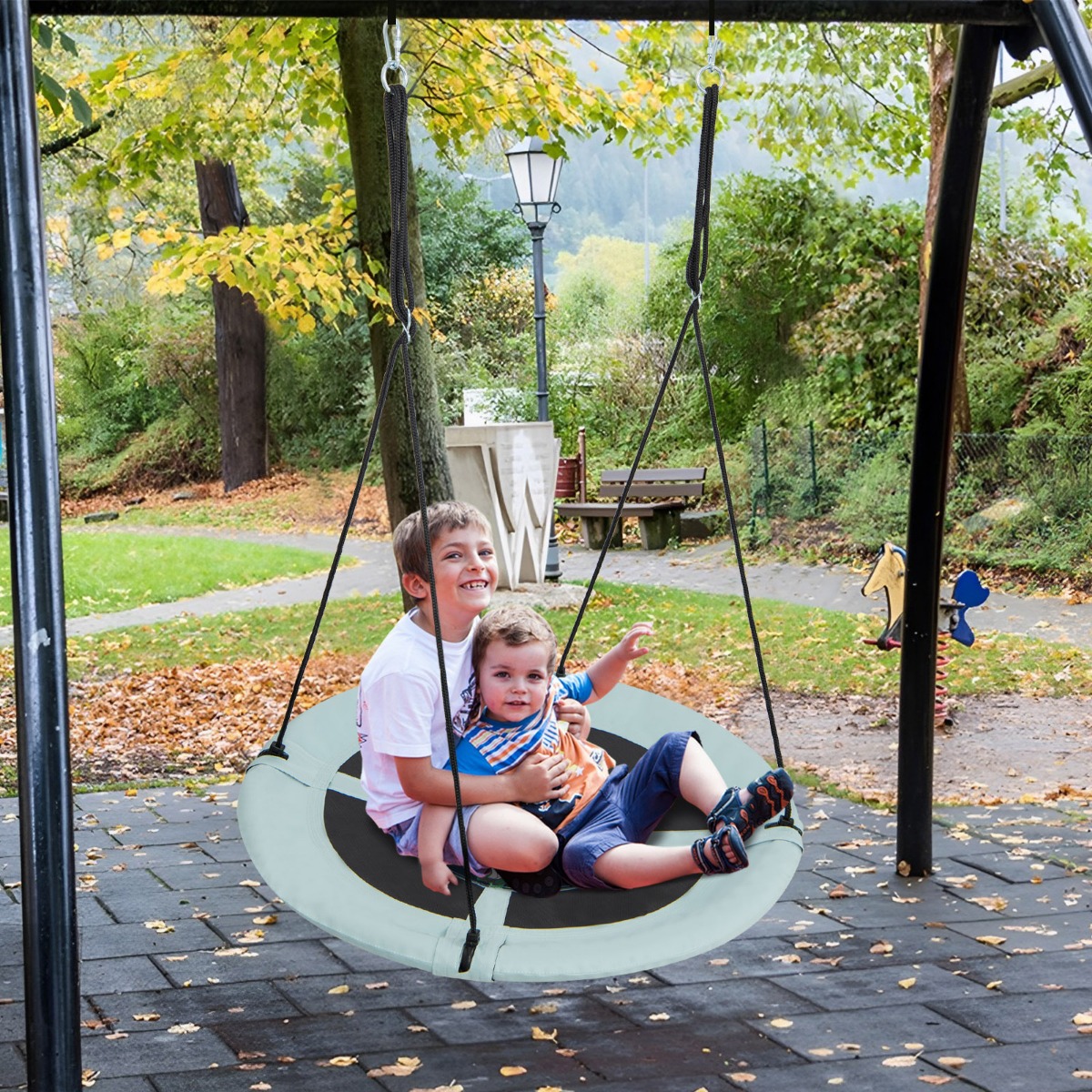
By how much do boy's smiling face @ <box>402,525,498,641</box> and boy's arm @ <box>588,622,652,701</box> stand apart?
321mm

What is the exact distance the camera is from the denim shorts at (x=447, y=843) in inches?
104

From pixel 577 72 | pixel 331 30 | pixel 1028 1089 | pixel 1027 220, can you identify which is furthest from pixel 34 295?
pixel 1027 220

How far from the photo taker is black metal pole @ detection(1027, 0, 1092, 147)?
2.21m

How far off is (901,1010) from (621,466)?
11.0m

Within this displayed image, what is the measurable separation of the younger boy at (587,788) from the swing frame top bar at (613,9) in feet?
3.62

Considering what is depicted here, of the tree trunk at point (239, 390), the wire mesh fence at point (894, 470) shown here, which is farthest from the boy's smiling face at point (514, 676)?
the tree trunk at point (239, 390)

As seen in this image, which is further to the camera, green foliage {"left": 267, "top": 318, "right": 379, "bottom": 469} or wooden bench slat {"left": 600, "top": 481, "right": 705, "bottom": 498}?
green foliage {"left": 267, "top": 318, "right": 379, "bottom": 469}

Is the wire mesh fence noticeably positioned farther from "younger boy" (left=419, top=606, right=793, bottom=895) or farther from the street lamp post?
"younger boy" (left=419, top=606, right=793, bottom=895)

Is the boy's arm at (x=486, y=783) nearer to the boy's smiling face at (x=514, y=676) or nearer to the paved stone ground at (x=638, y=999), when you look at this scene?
the boy's smiling face at (x=514, y=676)

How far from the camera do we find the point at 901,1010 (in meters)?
2.64

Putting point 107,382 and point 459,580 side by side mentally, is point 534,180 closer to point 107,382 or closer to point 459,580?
point 459,580

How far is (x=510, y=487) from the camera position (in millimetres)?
9164

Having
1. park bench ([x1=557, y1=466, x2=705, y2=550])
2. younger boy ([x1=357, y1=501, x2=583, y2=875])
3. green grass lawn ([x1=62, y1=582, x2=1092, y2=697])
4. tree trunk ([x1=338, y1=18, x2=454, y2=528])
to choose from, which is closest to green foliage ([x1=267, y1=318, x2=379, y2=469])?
park bench ([x1=557, y1=466, x2=705, y2=550])

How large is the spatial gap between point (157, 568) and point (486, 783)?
9436 mm
